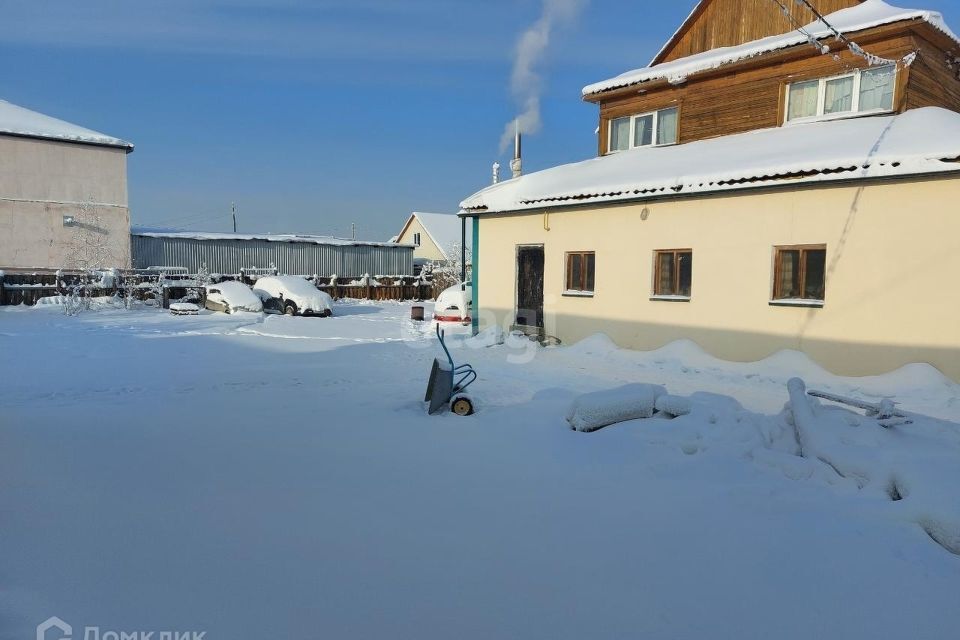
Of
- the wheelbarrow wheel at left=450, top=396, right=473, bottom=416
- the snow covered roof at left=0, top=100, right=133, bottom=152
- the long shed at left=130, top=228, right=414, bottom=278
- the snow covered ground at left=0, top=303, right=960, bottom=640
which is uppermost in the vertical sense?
the snow covered roof at left=0, top=100, right=133, bottom=152

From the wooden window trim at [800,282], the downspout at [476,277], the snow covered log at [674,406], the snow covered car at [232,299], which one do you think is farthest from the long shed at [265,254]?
the snow covered log at [674,406]

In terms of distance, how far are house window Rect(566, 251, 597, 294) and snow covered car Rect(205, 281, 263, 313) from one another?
11.8 meters

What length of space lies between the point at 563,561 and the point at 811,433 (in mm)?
3250

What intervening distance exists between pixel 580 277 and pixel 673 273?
2.24m

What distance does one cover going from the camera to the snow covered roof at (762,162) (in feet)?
27.5

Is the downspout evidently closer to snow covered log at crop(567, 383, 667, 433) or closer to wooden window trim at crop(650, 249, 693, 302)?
wooden window trim at crop(650, 249, 693, 302)

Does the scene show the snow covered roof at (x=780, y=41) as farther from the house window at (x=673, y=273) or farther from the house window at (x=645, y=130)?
the house window at (x=673, y=273)

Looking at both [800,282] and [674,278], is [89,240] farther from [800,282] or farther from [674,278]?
[800,282]

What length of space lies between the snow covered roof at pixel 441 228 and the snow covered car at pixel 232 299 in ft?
83.1

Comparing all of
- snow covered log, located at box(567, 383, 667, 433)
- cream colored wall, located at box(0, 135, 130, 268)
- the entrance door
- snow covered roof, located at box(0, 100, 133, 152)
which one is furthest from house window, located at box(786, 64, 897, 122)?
snow covered roof, located at box(0, 100, 133, 152)

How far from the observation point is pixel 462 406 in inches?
271

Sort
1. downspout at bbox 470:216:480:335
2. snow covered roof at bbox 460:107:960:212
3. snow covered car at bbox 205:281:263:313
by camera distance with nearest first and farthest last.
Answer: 1. snow covered roof at bbox 460:107:960:212
2. downspout at bbox 470:216:480:335
3. snow covered car at bbox 205:281:263:313

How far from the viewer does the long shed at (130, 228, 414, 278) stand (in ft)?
92.1

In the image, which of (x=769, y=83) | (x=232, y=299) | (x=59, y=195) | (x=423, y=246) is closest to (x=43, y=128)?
(x=59, y=195)
